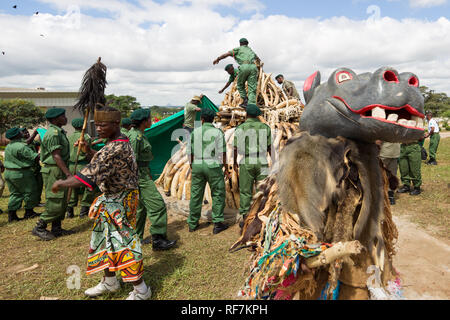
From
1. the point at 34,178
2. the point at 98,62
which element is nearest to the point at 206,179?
the point at 98,62

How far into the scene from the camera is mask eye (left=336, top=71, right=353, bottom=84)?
1827mm

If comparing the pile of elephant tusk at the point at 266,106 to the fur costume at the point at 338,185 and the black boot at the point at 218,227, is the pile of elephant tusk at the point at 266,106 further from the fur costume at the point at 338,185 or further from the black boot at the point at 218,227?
the fur costume at the point at 338,185

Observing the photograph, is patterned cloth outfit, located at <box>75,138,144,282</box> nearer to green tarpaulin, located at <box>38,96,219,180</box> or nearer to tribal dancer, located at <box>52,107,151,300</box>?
tribal dancer, located at <box>52,107,151,300</box>

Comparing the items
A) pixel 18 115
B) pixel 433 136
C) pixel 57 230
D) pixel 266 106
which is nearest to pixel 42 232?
pixel 57 230

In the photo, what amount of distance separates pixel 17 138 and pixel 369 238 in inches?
257

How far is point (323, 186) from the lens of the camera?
1.78m

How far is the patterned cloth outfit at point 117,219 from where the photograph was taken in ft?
9.11

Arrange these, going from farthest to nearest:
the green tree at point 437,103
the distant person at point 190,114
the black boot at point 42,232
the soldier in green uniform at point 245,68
Answer: the green tree at point 437,103
the distant person at point 190,114
the soldier in green uniform at point 245,68
the black boot at point 42,232

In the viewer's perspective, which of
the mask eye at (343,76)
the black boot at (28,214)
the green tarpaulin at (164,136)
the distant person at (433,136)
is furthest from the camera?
the distant person at (433,136)

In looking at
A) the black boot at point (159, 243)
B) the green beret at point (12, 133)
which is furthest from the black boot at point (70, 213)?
the black boot at point (159, 243)

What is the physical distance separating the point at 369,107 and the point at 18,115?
2773cm

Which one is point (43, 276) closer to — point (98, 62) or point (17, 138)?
point (98, 62)

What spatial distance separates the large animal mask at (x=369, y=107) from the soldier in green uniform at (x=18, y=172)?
231 inches

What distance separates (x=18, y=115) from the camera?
925 inches
